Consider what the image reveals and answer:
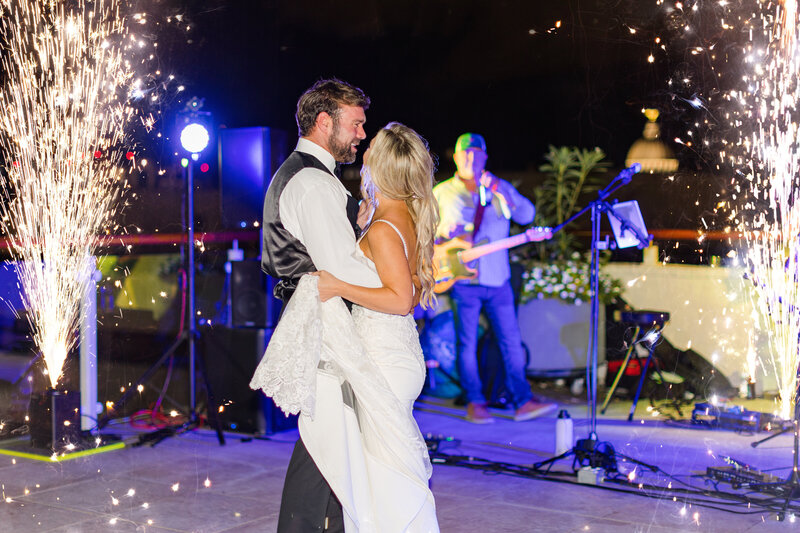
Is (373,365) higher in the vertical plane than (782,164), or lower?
lower

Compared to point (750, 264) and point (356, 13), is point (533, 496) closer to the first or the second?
point (750, 264)

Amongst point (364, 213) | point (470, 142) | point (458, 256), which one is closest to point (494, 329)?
point (458, 256)

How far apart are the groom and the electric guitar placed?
265 cm

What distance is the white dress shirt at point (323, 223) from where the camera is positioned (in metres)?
2.31

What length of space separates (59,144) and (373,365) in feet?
9.90

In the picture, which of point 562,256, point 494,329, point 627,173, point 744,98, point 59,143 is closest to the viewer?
point 627,173

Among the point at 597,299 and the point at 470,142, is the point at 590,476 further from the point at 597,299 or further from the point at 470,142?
the point at 470,142

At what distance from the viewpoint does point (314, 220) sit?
7.57ft

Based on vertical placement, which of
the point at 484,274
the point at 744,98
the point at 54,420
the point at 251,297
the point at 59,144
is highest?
the point at 744,98

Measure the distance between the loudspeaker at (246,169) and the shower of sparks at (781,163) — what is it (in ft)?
7.81

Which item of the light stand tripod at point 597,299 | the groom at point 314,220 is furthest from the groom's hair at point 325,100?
the light stand tripod at point 597,299

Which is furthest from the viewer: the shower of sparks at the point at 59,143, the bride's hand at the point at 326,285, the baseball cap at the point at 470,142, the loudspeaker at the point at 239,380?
the baseball cap at the point at 470,142

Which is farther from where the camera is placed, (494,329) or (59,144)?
(494,329)

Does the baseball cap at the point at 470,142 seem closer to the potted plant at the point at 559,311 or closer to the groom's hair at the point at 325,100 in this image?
the potted plant at the point at 559,311
